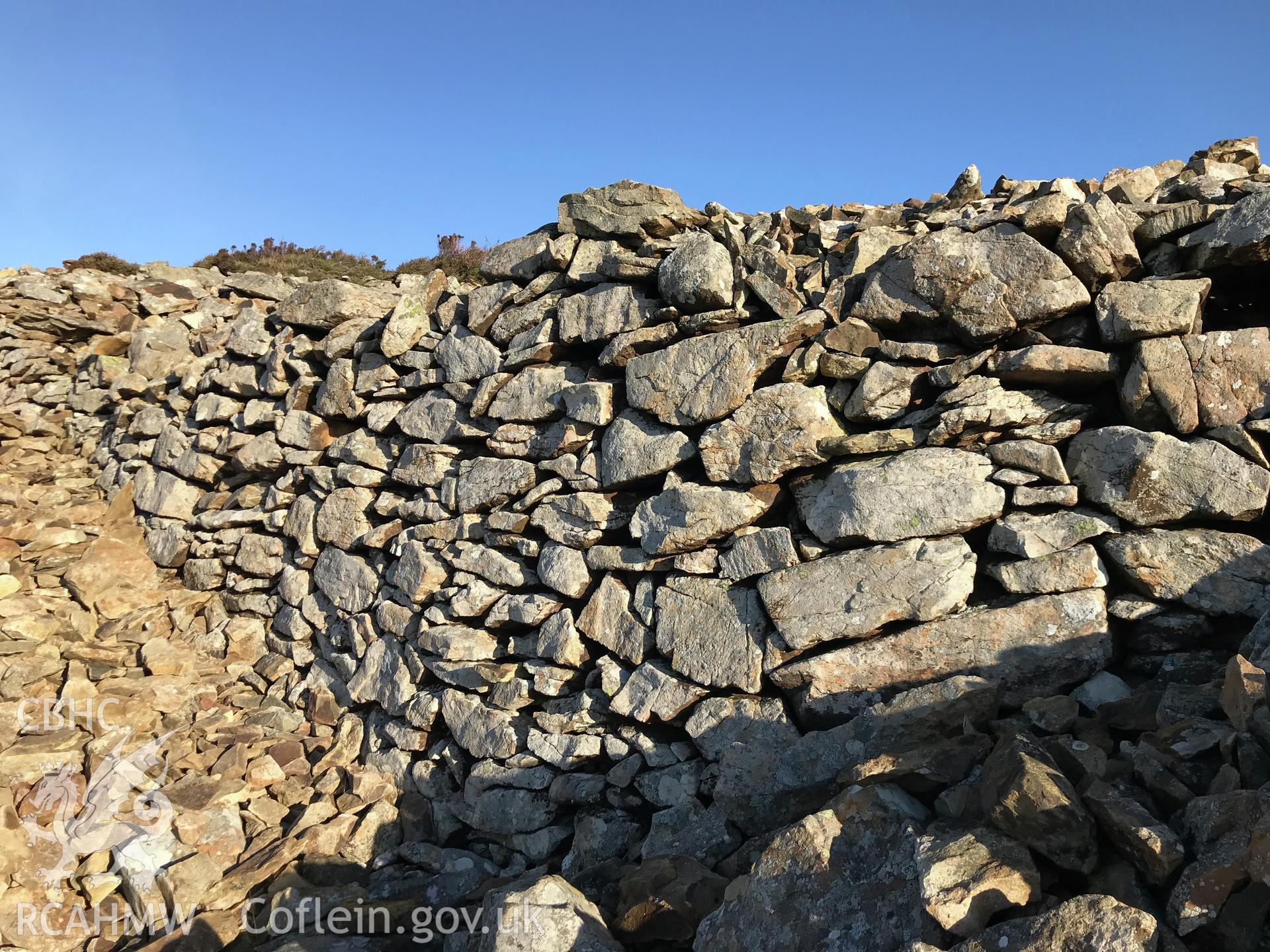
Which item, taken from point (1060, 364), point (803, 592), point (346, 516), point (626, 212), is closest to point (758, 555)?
point (803, 592)

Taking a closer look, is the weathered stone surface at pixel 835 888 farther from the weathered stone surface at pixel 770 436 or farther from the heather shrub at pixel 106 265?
the heather shrub at pixel 106 265

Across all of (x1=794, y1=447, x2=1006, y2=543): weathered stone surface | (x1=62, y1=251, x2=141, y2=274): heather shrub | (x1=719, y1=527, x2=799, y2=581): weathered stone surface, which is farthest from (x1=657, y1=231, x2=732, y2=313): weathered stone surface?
(x1=62, y1=251, x2=141, y2=274): heather shrub

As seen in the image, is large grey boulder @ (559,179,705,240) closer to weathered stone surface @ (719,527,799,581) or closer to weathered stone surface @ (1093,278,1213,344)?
weathered stone surface @ (719,527,799,581)

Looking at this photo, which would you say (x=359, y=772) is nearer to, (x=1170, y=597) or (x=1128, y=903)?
(x=1128, y=903)

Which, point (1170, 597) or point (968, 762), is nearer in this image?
point (968, 762)

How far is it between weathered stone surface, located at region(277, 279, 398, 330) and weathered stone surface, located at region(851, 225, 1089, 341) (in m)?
6.80

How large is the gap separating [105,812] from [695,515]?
6.14 metres

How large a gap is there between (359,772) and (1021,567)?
6.62m

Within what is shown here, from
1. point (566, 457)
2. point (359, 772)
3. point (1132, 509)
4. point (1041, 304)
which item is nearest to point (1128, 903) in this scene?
point (1132, 509)

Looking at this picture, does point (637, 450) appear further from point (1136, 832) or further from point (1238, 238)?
point (1238, 238)

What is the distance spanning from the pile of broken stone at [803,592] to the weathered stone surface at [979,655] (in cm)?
2

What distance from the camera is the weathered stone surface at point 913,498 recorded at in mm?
5926

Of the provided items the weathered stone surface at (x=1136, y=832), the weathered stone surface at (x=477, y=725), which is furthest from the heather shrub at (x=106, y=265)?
the weathered stone surface at (x=1136, y=832)

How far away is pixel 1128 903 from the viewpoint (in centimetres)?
344
